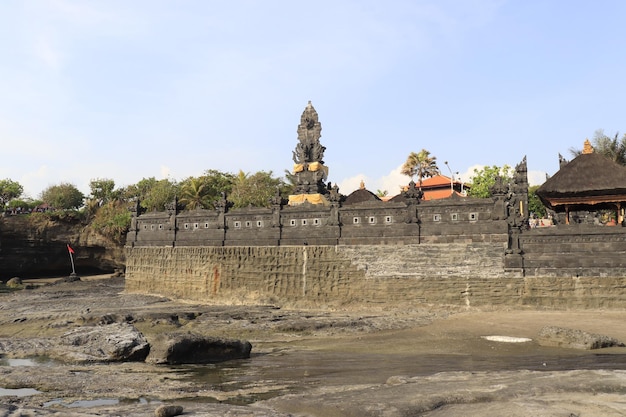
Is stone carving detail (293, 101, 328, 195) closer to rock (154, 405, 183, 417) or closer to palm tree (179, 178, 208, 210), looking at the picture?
palm tree (179, 178, 208, 210)

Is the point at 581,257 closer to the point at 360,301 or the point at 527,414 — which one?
the point at 360,301

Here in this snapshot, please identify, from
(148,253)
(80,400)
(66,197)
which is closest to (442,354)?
(80,400)

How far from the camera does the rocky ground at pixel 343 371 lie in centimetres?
762

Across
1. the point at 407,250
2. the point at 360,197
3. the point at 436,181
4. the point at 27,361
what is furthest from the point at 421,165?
the point at 27,361

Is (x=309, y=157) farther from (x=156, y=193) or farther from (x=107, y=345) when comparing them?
(x=156, y=193)

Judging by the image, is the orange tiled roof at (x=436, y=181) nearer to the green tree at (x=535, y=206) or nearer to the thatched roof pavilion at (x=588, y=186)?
the green tree at (x=535, y=206)

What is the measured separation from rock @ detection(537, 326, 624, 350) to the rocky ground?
0.30m

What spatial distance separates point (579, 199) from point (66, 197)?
61568 mm

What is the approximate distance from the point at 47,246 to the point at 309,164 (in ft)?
117

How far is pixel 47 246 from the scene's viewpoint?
50.4m

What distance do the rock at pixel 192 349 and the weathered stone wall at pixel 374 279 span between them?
36.5 feet

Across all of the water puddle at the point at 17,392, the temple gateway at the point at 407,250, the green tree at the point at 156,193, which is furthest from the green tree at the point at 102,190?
the water puddle at the point at 17,392

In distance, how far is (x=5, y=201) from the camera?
64.1 metres

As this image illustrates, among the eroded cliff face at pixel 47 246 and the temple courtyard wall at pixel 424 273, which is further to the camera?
the eroded cliff face at pixel 47 246
